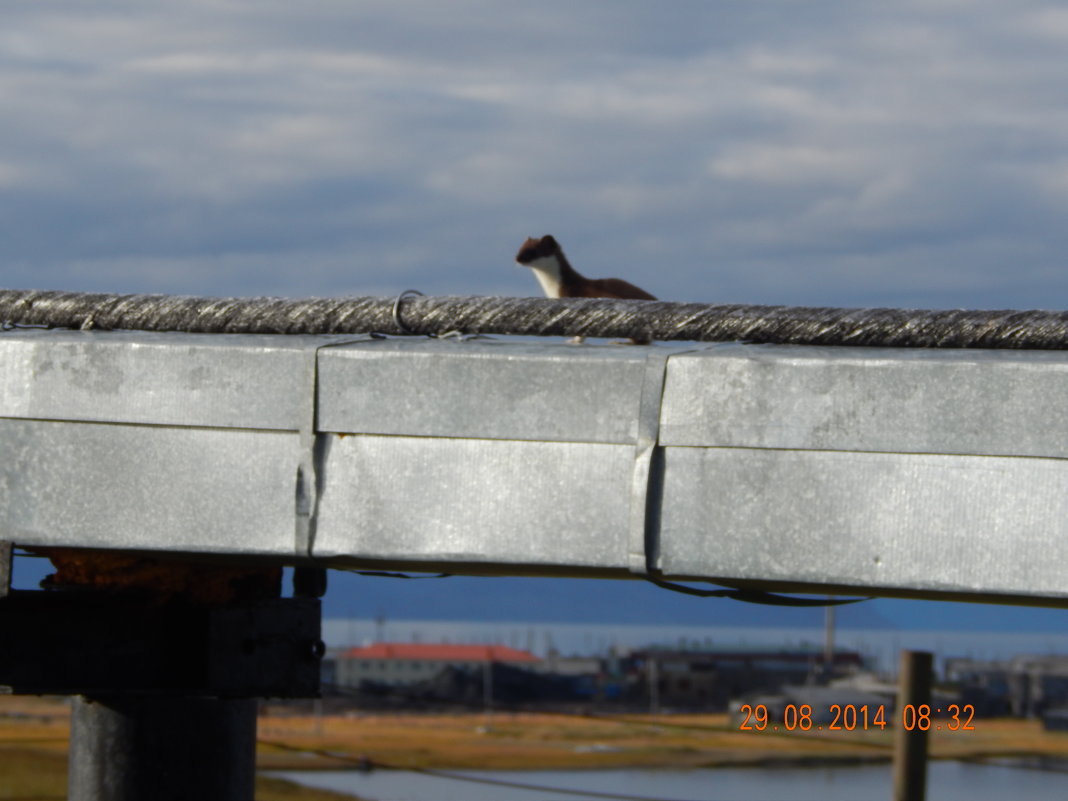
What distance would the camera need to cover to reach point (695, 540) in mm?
3914

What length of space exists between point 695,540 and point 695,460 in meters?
0.23

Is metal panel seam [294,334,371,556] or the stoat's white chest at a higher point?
the stoat's white chest

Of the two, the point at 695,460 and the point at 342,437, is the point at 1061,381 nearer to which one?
the point at 695,460

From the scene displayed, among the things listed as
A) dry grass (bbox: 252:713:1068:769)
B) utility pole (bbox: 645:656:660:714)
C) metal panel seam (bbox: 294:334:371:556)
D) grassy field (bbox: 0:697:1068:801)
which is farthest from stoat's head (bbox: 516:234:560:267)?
utility pole (bbox: 645:656:660:714)

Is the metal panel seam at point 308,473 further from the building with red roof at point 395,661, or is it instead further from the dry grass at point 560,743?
the building with red roof at point 395,661

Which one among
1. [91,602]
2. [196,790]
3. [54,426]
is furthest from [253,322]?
[196,790]

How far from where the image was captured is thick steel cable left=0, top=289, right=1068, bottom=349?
4.05 meters

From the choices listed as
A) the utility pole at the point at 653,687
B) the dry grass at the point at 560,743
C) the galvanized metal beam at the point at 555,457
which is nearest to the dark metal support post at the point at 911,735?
the galvanized metal beam at the point at 555,457

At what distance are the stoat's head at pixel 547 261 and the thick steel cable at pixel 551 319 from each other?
1394mm

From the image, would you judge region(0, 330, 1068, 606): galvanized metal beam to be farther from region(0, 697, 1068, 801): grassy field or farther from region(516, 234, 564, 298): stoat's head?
region(0, 697, 1068, 801): grassy field

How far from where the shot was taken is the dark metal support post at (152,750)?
5602 mm

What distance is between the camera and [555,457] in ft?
13.2

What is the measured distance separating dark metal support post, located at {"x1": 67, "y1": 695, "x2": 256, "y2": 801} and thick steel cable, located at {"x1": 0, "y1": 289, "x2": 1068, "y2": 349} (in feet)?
5.41

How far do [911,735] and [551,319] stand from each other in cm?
514
